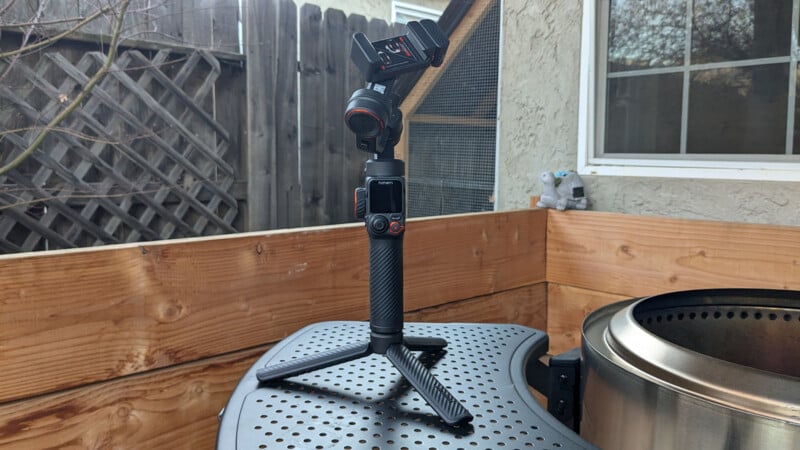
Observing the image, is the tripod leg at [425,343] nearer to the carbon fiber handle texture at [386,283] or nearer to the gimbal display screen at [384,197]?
the carbon fiber handle texture at [386,283]

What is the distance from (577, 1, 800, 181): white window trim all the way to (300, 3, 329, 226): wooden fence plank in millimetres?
1821

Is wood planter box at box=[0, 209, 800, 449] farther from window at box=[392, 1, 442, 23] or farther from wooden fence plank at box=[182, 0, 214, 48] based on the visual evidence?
window at box=[392, 1, 442, 23]

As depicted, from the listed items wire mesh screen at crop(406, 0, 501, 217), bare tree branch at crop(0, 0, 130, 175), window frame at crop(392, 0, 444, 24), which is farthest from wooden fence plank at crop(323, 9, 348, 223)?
window frame at crop(392, 0, 444, 24)

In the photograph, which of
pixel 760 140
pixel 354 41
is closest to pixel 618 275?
pixel 760 140

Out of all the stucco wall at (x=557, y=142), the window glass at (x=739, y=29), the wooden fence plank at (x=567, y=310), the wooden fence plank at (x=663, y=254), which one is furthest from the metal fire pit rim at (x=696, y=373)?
the window glass at (x=739, y=29)

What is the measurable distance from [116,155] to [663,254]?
7.71 ft

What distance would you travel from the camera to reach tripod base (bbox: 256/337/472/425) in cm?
67

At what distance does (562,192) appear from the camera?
167cm

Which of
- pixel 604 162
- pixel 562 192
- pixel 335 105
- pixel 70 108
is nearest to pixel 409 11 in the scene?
pixel 335 105

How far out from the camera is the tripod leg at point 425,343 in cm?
88

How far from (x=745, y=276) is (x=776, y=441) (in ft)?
2.74

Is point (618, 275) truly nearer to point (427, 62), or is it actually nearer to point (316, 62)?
point (427, 62)

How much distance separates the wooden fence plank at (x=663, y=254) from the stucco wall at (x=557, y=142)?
8.1 inches

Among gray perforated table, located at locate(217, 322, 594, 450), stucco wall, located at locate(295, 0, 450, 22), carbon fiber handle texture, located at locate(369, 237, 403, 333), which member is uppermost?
stucco wall, located at locate(295, 0, 450, 22)
